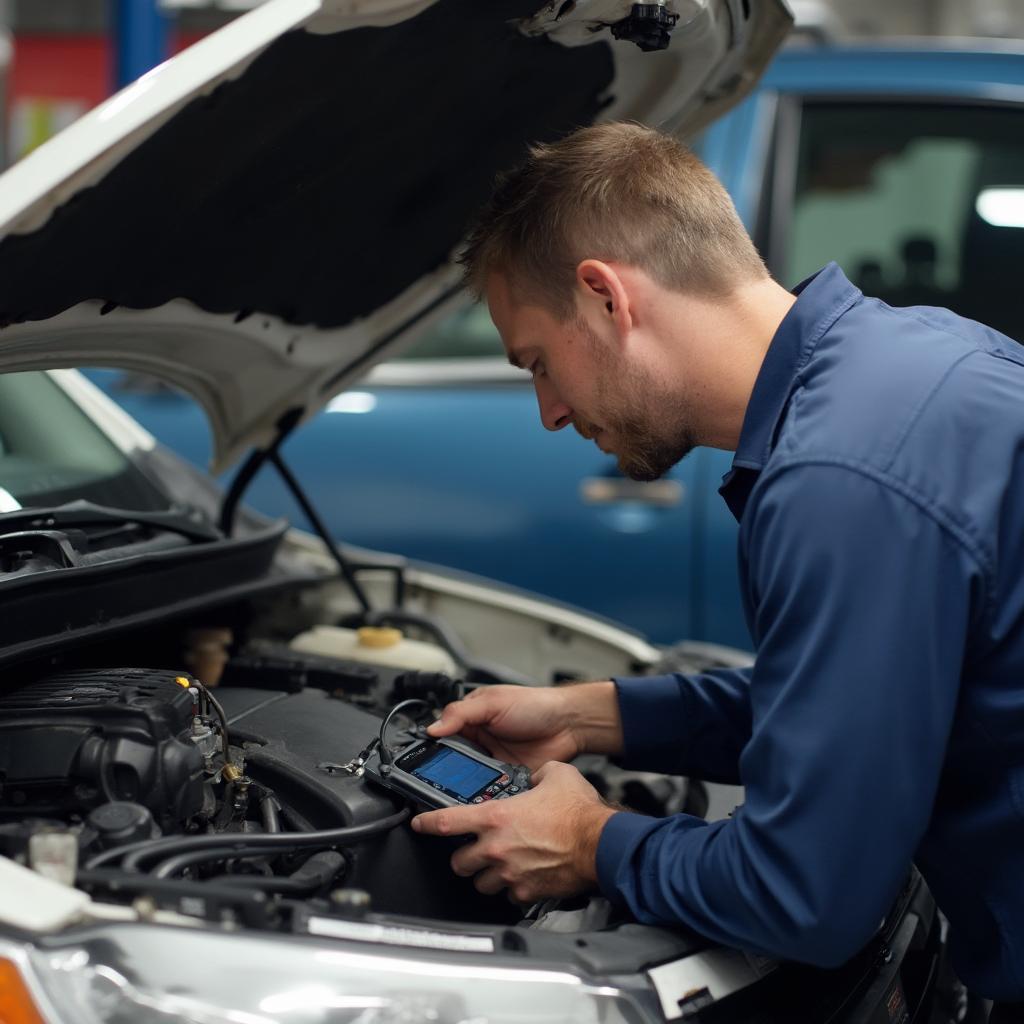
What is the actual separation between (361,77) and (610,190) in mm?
355

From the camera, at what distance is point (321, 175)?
5.93 ft

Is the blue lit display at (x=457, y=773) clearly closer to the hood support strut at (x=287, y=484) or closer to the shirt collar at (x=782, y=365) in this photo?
the shirt collar at (x=782, y=365)

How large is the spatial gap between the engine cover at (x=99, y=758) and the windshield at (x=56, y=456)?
0.62 meters

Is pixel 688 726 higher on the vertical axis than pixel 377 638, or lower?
higher

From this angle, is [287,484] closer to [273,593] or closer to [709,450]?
[273,593]

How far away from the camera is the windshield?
6.89 feet

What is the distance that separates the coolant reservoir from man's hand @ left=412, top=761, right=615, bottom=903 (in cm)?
71

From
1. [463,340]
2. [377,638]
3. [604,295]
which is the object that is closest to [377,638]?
[377,638]

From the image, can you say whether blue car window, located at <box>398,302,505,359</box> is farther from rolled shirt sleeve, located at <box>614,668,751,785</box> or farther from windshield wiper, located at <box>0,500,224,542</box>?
rolled shirt sleeve, located at <box>614,668,751,785</box>

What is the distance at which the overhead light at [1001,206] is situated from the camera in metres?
3.02

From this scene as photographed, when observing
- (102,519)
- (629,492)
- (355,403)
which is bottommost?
(629,492)

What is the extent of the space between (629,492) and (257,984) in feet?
6.83

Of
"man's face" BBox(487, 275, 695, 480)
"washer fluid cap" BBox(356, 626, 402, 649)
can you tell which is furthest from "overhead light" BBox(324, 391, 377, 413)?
"man's face" BBox(487, 275, 695, 480)

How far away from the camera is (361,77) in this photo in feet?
5.25
